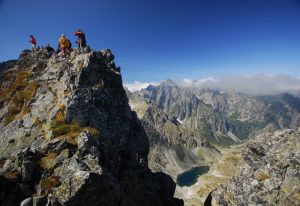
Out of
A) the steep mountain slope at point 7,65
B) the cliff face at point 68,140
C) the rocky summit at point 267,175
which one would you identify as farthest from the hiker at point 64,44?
the rocky summit at point 267,175

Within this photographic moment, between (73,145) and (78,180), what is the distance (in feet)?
28.1

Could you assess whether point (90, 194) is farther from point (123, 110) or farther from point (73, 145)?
point (123, 110)

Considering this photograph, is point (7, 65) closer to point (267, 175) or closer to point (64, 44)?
point (64, 44)

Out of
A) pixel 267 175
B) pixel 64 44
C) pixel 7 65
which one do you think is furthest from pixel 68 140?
pixel 7 65

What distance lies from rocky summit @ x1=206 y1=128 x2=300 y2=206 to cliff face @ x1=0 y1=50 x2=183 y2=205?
11.6 meters

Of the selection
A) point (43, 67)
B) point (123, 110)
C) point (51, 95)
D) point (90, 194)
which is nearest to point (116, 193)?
point (90, 194)

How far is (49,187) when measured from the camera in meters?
24.9

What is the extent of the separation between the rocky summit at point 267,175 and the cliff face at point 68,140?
11.6m

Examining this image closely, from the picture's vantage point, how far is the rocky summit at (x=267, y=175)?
21.1m

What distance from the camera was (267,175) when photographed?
2300 cm

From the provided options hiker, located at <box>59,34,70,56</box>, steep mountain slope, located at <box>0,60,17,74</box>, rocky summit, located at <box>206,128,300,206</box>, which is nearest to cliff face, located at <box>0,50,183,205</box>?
hiker, located at <box>59,34,70,56</box>

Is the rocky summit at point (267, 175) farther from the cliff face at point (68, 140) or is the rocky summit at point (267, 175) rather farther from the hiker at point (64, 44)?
the hiker at point (64, 44)

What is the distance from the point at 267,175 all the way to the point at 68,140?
22294 mm

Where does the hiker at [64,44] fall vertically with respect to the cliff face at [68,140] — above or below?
above
